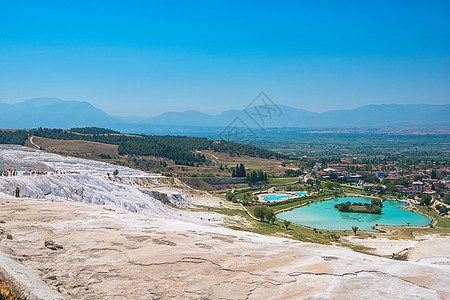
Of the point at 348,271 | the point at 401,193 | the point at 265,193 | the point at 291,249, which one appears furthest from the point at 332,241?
the point at 401,193

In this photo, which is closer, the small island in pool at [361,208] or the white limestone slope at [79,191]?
the white limestone slope at [79,191]

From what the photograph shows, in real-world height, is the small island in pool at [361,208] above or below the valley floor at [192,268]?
below

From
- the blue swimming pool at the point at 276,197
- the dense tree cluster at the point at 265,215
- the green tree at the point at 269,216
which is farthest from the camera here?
the blue swimming pool at the point at 276,197

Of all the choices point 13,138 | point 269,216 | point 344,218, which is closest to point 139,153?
point 13,138

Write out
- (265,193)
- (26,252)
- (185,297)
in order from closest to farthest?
(185,297) → (26,252) → (265,193)

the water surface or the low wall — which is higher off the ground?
the low wall

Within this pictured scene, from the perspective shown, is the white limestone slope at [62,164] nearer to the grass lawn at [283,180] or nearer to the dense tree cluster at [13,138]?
the grass lawn at [283,180]

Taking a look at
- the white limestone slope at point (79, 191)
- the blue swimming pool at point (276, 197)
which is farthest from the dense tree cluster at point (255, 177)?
the white limestone slope at point (79, 191)

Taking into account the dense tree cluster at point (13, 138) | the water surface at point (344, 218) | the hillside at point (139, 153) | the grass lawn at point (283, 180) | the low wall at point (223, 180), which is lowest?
the water surface at point (344, 218)

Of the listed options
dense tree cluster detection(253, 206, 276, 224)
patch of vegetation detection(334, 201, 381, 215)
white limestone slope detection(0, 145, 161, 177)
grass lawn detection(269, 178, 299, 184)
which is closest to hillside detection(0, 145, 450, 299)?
dense tree cluster detection(253, 206, 276, 224)

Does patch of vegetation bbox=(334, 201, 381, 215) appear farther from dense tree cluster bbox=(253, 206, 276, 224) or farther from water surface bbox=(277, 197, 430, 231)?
dense tree cluster bbox=(253, 206, 276, 224)

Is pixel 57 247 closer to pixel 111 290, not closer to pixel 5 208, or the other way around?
pixel 111 290
